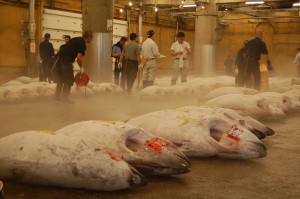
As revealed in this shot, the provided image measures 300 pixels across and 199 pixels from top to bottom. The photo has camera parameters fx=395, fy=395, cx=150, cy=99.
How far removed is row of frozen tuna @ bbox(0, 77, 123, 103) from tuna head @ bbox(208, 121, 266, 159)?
18.5ft

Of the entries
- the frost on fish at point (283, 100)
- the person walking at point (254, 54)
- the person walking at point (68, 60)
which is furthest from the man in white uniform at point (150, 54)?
the frost on fish at point (283, 100)

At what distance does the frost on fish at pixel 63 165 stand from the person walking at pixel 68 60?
225 inches

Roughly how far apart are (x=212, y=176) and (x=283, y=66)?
87.0ft

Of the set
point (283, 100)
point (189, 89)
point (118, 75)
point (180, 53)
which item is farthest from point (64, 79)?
point (283, 100)

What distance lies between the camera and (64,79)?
8.73 meters

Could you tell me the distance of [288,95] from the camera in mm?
8094

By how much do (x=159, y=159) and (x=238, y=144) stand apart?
40.0 inches

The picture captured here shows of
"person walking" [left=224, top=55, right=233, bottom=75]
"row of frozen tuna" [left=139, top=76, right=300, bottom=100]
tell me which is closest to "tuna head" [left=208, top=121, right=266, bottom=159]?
"row of frozen tuna" [left=139, top=76, right=300, bottom=100]

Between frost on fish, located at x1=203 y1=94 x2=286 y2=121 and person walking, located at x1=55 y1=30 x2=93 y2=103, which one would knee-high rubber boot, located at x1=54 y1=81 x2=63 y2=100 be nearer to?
person walking, located at x1=55 y1=30 x2=93 y2=103

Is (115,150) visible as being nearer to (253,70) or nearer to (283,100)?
(283,100)

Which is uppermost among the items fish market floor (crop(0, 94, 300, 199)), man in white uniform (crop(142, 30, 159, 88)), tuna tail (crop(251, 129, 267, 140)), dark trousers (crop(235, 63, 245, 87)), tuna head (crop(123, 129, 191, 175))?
man in white uniform (crop(142, 30, 159, 88))

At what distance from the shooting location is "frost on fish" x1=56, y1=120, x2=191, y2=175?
3.10 m

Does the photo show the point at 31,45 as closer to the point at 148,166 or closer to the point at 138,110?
the point at 138,110

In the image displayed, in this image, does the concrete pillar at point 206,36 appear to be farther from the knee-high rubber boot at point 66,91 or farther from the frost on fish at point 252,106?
the frost on fish at point 252,106
